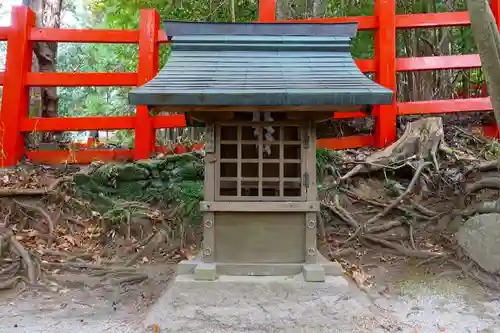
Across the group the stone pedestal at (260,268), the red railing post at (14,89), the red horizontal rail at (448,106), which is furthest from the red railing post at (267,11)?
the stone pedestal at (260,268)

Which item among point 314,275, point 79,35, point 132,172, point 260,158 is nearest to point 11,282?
point 132,172

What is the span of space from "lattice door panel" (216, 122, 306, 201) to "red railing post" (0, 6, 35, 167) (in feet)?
12.2

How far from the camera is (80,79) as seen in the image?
628 centimetres

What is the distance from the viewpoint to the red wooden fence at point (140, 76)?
6320mm

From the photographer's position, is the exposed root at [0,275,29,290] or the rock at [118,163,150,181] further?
the rock at [118,163,150,181]

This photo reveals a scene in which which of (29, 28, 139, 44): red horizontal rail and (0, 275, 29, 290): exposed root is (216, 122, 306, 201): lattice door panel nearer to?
(0, 275, 29, 290): exposed root

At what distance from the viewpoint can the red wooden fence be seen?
6320 millimetres

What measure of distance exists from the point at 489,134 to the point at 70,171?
6525mm

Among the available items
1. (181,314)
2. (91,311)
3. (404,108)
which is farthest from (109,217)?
(404,108)

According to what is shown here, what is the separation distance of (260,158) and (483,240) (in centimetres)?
267

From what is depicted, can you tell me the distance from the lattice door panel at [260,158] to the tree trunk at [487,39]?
1.88 meters

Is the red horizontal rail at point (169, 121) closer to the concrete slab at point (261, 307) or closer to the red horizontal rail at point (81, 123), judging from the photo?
the red horizontal rail at point (81, 123)

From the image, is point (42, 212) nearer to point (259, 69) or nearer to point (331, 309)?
point (259, 69)

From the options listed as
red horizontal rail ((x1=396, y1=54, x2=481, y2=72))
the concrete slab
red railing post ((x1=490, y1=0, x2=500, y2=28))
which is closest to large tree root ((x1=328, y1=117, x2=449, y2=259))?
red horizontal rail ((x1=396, y1=54, x2=481, y2=72))
